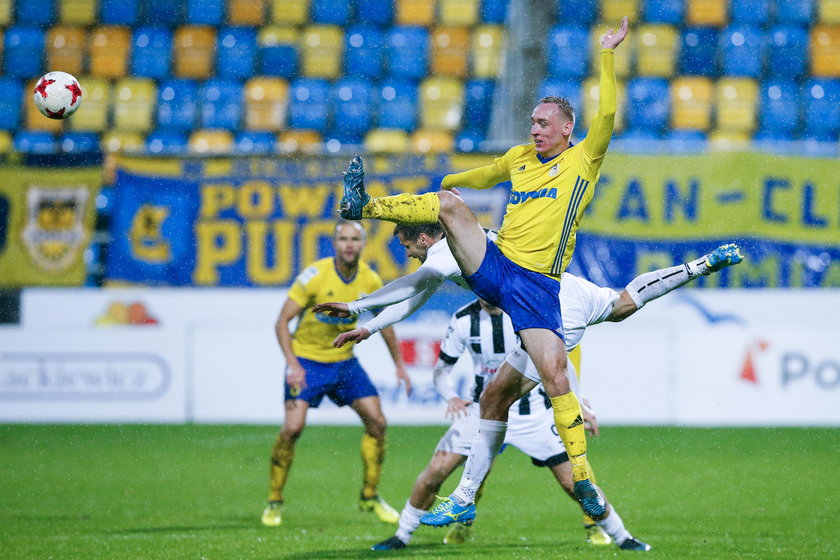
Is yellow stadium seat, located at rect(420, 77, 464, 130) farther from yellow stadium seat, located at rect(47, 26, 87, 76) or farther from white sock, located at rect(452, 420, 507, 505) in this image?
white sock, located at rect(452, 420, 507, 505)

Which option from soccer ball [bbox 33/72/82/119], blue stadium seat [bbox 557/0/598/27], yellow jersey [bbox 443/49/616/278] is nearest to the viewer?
yellow jersey [bbox 443/49/616/278]

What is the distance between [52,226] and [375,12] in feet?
20.1

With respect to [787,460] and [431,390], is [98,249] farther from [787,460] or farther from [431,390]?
[787,460]

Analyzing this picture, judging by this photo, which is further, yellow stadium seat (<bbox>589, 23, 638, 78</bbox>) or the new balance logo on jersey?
yellow stadium seat (<bbox>589, 23, 638, 78</bbox>)

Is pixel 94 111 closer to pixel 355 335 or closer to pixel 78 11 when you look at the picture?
pixel 78 11

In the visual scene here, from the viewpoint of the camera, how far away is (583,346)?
1282 centimetres

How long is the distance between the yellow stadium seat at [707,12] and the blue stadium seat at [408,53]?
369 centimetres

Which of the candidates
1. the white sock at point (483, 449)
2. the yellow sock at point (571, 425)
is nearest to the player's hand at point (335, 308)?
the white sock at point (483, 449)

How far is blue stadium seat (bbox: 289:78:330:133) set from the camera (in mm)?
16703

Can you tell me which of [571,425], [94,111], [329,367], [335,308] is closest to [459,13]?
[94,111]

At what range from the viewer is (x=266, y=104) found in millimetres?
16906

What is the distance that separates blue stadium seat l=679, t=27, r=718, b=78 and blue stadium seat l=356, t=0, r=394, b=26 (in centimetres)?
409

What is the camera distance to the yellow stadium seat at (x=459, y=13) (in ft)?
57.8

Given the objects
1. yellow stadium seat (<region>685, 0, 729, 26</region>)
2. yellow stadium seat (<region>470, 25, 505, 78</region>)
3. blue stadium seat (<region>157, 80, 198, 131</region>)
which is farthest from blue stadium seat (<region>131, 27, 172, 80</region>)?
yellow stadium seat (<region>685, 0, 729, 26</region>)
